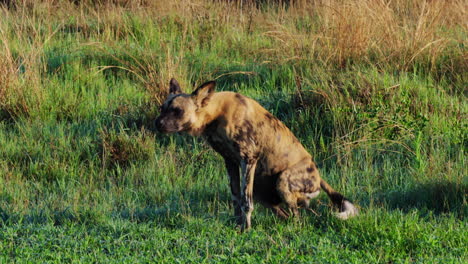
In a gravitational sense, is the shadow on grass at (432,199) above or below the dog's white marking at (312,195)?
below

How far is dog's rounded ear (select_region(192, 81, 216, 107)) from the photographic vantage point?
5.38 meters

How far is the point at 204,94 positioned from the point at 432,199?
215cm

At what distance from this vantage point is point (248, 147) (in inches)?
217

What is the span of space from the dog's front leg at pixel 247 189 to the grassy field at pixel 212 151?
116 mm

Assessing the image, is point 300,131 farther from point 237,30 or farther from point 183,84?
point 237,30

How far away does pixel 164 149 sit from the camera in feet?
24.4

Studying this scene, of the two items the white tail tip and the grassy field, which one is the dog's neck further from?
the white tail tip

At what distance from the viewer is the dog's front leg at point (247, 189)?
5.53m

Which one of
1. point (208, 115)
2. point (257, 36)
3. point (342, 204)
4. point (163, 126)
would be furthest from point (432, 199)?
point (257, 36)

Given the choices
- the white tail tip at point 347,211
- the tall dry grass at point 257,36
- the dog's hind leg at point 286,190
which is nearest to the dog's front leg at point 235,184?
the dog's hind leg at point 286,190

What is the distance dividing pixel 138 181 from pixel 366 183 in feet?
7.00

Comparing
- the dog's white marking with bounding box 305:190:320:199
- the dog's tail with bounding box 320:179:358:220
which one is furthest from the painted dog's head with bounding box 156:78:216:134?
the dog's tail with bounding box 320:179:358:220

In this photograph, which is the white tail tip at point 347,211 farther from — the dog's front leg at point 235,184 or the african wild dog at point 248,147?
the dog's front leg at point 235,184

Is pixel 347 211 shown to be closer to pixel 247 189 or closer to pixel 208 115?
pixel 247 189
